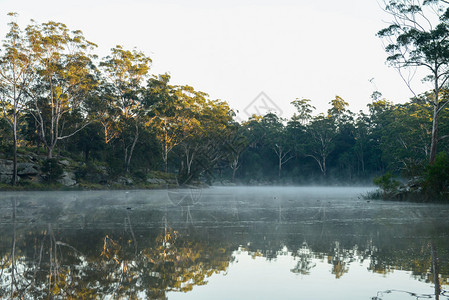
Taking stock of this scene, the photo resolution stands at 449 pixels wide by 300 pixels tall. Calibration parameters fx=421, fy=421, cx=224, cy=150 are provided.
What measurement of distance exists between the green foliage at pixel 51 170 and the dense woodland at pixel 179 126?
34 cm

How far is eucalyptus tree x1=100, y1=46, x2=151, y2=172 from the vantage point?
54656mm

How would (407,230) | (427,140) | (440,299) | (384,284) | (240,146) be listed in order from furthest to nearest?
(240,146) < (427,140) < (407,230) < (384,284) < (440,299)

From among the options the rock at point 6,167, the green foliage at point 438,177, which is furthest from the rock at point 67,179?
the green foliage at point 438,177

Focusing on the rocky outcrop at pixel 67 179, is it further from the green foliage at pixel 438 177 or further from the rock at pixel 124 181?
the green foliage at pixel 438 177

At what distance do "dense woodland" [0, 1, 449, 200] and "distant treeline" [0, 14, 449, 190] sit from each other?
0.49 feet

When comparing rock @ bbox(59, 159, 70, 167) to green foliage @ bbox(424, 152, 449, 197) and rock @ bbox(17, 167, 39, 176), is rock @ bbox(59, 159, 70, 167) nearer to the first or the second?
rock @ bbox(17, 167, 39, 176)

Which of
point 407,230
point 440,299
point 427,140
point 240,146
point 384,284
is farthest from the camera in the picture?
point 240,146

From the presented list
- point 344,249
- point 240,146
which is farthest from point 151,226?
point 240,146

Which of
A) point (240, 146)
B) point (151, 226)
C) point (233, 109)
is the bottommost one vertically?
point (151, 226)

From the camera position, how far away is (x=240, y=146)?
3056 inches

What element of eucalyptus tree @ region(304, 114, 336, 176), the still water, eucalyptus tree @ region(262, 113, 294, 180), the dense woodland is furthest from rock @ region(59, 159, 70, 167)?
eucalyptus tree @ region(304, 114, 336, 176)

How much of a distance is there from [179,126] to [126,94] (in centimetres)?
1090

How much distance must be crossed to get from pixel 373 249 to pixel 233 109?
7393 cm

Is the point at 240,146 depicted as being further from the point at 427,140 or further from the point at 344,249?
the point at 344,249
